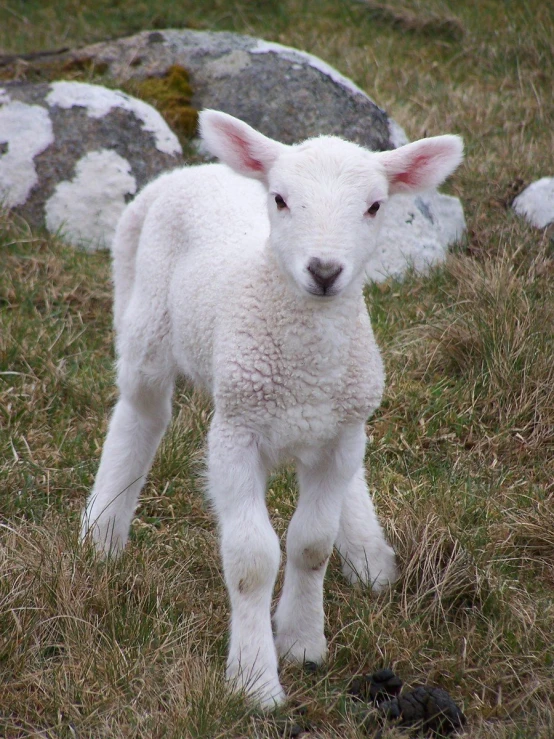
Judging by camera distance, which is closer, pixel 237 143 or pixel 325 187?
pixel 325 187

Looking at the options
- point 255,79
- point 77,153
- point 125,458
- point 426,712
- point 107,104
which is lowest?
point 77,153

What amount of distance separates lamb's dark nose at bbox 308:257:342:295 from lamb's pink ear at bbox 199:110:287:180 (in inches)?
23.4

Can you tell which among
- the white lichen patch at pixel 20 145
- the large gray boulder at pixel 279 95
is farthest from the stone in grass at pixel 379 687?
the white lichen patch at pixel 20 145

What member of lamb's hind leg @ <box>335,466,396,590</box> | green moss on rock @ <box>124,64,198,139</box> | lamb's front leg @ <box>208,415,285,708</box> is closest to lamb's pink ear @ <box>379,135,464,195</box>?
lamb's front leg @ <box>208,415,285,708</box>

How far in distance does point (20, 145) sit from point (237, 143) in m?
3.78

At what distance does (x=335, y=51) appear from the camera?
915cm

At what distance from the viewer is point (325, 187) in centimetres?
309

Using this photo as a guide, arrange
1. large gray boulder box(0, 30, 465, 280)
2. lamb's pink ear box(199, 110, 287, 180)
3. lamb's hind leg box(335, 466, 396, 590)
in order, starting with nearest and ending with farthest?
lamb's pink ear box(199, 110, 287, 180) → lamb's hind leg box(335, 466, 396, 590) → large gray boulder box(0, 30, 465, 280)

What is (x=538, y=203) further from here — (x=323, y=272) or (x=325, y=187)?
(x=323, y=272)

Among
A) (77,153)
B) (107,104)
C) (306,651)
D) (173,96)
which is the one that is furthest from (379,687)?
(173,96)

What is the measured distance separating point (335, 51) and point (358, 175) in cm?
645

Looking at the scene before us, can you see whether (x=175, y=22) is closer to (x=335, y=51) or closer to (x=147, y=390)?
(x=335, y=51)

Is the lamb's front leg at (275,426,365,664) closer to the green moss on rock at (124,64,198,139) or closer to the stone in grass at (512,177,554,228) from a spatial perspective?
the stone in grass at (512,177,554,228)

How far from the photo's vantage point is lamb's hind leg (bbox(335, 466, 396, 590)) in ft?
12.8
